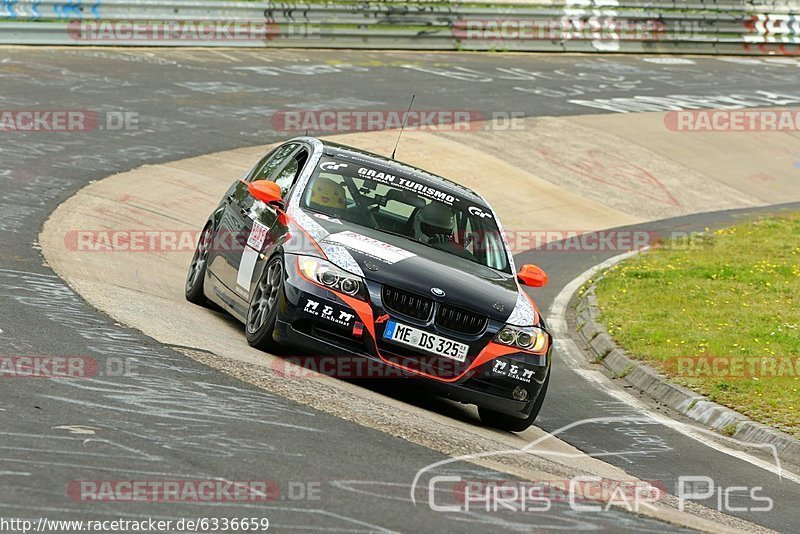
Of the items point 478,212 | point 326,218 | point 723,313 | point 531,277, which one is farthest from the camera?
point 723,313

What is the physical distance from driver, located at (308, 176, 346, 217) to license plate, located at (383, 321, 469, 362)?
1.52 metres

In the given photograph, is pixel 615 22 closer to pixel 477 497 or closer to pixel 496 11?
pixel 496 11

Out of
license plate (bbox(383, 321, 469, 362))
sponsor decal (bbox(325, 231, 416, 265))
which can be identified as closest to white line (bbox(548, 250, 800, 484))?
license plate (bbox(383, 321, 469, 362))

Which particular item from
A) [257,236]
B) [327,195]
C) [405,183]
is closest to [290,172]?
[327,195]

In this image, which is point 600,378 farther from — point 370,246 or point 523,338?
point 370,246

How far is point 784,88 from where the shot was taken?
33438 mm

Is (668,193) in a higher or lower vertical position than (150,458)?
lower

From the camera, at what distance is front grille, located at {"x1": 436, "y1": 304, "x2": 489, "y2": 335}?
898cm

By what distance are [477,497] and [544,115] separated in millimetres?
20594

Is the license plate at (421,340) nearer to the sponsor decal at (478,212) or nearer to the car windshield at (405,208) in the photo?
the car windshield at (405,208)

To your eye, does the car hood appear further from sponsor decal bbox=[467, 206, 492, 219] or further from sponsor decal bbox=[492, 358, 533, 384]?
sponsor decal bbox=[467, 206, 492, 219]

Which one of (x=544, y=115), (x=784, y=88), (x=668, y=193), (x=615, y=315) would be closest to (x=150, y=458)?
(x=615, y=315)

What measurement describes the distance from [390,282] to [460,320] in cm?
54

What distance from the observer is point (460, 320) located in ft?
29.6
